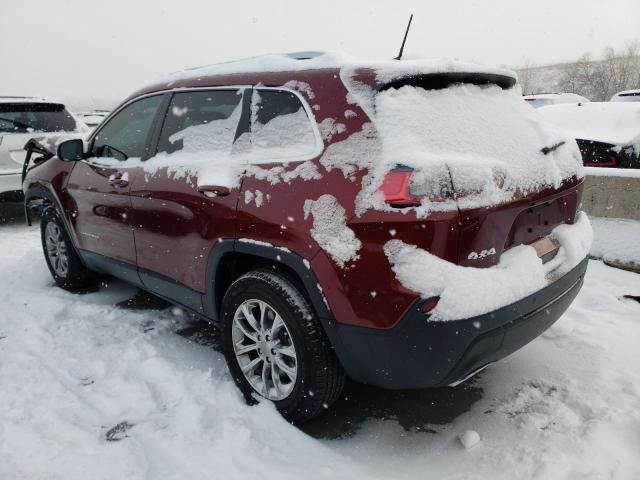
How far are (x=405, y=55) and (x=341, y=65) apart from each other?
60 centimetres

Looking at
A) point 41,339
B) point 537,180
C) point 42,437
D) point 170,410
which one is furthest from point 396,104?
point 41,339

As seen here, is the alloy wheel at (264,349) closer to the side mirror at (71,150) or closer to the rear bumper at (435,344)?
the rear bumper at (435,344)

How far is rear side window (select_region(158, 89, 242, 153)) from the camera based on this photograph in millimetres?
2848

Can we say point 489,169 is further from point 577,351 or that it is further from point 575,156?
point 577,351

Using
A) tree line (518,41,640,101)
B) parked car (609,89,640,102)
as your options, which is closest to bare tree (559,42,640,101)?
tree line (518,41,640,101)

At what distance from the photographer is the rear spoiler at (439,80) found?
7.38 feet

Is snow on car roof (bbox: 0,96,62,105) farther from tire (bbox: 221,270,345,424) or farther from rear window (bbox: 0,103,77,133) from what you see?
tire (bbox: 221,270,345,424)

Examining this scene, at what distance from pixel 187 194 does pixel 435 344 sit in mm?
1637

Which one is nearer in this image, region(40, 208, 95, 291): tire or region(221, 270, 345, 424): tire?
region(221, 270, 345, 424): tire

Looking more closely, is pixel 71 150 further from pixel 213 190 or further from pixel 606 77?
pixel 606 77

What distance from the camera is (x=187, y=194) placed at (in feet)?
9.61

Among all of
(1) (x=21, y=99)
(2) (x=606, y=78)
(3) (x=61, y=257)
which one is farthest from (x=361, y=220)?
(2) (x=606, y=78)

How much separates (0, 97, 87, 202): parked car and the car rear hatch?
6219mm

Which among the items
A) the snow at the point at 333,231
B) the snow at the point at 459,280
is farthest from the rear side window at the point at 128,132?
the snow at the point at 459,280
